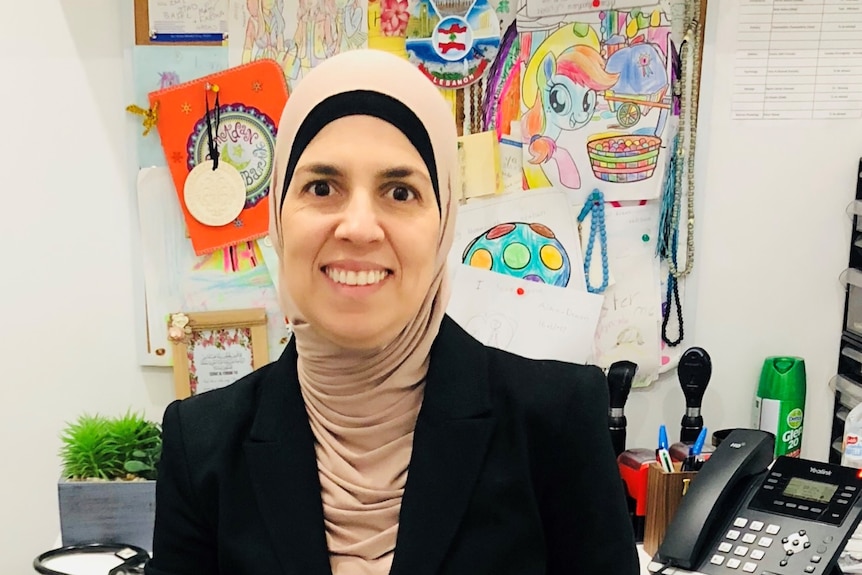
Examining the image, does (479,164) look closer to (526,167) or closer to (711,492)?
(526,167)

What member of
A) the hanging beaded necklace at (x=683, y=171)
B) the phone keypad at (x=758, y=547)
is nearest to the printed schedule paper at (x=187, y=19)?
the hanging beaded necklace at (x=683, y=171)

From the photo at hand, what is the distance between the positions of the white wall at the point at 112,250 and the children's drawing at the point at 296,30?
8.4 inches

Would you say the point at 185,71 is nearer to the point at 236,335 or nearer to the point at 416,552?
the point at 236,335

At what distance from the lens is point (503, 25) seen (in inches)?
55.7

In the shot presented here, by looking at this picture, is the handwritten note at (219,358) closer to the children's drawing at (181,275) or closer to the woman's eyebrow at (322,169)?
the children's drawing at (181,275)

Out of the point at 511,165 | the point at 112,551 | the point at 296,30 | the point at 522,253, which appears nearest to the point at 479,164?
the point at 511,165

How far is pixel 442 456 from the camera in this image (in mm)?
832

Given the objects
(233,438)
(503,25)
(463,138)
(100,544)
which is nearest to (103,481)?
(100,544)

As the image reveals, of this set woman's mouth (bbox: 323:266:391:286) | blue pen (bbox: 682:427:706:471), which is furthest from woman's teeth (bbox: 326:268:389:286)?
blue pen (bbox: 682:427:706:471)

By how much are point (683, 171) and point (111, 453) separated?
1081mm

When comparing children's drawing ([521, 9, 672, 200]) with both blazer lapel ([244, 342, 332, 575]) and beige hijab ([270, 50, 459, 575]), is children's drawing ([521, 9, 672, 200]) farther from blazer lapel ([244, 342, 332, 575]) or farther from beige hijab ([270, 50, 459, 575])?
blazer lapel ([244, 342, 332, 575])

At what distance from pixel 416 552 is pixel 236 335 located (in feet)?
2.61

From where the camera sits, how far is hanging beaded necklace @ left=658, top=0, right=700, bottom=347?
142cm

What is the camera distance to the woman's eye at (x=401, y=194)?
78 centimetres
